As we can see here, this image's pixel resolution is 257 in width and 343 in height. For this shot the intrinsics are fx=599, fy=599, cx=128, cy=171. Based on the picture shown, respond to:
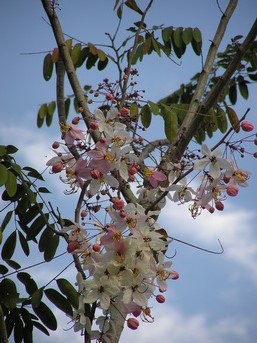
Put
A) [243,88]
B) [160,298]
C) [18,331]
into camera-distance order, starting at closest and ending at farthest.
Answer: [160,298] → [18,331] → [243,88]

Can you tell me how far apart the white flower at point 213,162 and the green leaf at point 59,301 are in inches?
23.4

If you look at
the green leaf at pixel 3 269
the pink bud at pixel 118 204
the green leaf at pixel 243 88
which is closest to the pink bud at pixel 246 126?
the pink bud at pixel 118 204

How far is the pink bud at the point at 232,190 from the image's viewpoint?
6.06 feet

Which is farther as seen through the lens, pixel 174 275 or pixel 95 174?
pixel 174 275

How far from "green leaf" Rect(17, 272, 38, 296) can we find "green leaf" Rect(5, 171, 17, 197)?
28cm

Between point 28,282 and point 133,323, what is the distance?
1.47ft

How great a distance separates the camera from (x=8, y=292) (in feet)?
6.49

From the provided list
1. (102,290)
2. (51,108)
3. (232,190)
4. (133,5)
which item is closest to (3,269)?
(102,290)

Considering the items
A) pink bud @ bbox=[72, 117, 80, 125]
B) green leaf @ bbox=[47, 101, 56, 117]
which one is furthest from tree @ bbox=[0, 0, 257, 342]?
green leaf @ bbox=[47, 101, 56, 117]

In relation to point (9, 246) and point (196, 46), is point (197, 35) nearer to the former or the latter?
point (196, 46)

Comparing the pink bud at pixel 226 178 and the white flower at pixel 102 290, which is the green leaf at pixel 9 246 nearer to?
the white flower at pixel 102 290

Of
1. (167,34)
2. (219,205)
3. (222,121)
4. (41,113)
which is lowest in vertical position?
(219,205)

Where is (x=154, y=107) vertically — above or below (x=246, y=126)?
above

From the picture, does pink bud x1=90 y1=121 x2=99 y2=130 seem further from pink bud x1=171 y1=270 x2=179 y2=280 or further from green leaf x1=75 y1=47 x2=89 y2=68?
green leaf x1=75 y1=47 x2=89 y2=68
